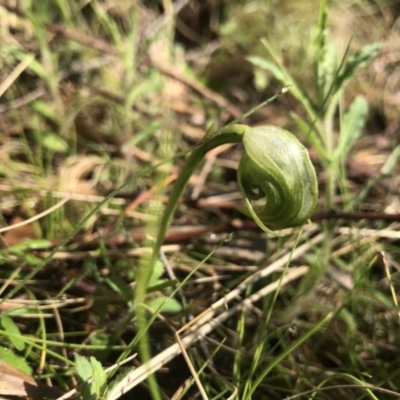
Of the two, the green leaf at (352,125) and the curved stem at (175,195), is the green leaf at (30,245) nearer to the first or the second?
the curved stem at (175,195)

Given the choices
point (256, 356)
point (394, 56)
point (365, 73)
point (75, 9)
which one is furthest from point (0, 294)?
point (394, 56)

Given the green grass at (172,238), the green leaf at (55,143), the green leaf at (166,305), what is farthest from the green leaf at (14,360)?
the green leaf at (55,143)

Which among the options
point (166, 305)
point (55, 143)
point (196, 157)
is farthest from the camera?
point (55, 143)

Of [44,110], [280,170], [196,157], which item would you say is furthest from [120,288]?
[44,110]

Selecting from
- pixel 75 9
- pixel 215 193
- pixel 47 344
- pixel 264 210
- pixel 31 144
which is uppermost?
pixel 75 9

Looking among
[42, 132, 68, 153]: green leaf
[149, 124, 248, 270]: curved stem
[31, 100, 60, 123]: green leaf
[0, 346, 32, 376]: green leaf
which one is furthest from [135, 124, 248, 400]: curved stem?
[31, 100, 60, 123]: green leaf

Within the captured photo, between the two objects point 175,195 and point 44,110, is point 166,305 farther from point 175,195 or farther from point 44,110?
point 44,110

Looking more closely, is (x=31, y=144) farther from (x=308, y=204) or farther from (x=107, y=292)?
(x=308, y=204)
